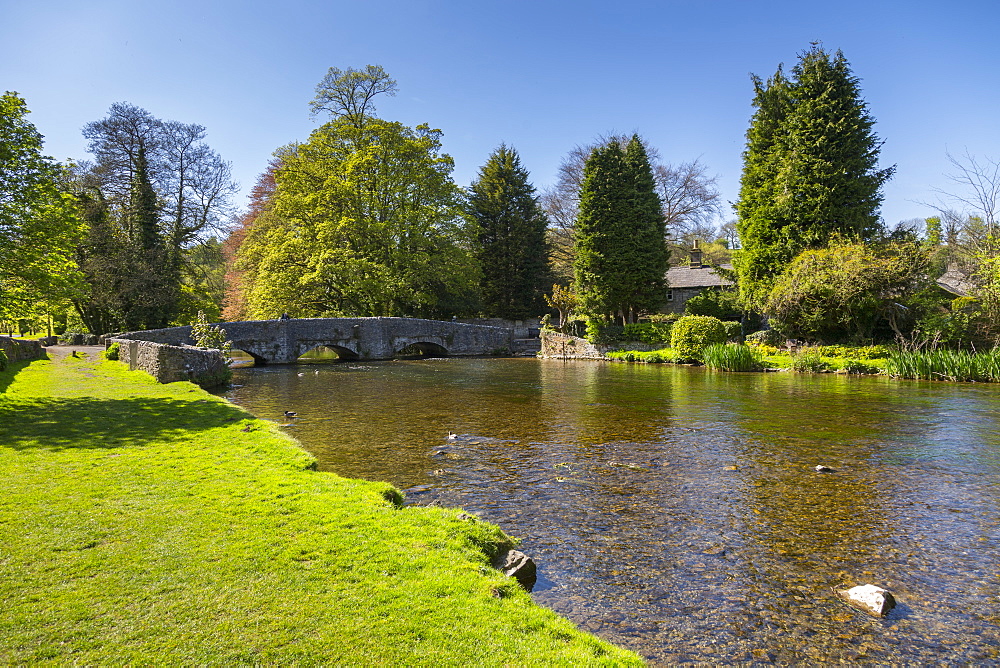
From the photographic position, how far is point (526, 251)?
156 feet

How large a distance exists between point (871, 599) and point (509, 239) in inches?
1740

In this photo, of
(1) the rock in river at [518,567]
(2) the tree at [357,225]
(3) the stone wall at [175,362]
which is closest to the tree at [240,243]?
(2) the tree at [357,225]

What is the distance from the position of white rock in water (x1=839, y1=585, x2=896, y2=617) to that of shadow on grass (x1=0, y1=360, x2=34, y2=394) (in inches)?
681

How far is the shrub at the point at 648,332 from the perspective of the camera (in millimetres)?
31405

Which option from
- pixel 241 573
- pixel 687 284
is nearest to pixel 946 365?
pixel 241 573

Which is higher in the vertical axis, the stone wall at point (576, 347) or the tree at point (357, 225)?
the tree at point (357, 225)

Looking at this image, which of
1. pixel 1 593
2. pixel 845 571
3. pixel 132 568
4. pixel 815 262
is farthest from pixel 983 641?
pixel 815 262

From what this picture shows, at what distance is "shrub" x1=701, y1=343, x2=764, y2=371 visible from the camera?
24184 mm

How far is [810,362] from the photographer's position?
74.7ft

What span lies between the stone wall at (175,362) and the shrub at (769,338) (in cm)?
2455

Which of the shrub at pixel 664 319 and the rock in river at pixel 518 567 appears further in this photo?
the shrub at pixel 664 319

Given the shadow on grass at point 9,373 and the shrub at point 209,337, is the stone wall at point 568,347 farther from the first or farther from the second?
the shadow on grass at point 9,373

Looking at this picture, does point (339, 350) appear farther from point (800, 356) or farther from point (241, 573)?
point (241, 573)

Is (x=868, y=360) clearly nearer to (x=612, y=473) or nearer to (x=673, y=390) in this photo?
(x=673, y=390)
